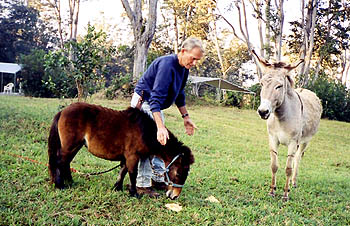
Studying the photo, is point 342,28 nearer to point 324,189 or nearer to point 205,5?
point 205,5

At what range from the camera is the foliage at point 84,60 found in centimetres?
712

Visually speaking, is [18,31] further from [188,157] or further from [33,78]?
[188,157]

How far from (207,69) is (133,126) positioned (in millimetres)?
44659

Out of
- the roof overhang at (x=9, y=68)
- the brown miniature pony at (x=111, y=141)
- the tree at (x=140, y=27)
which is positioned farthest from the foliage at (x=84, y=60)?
the roof overhang at (x=9, y=68)

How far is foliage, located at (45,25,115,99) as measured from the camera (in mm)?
7125

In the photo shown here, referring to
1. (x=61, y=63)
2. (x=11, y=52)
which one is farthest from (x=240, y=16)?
(x=11, y=52)

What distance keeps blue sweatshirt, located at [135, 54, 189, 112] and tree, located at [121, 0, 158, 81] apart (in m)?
11.9


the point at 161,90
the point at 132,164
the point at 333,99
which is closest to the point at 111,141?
the point at 132,164

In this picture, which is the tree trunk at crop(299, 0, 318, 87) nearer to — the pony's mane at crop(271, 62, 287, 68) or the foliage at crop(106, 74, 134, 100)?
the foliage at crop(106, 74, 134, 100)

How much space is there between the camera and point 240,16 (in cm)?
2316

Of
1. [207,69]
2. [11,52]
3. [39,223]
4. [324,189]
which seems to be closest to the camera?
[39,223]

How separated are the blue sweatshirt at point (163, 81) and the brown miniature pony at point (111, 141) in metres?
0.37

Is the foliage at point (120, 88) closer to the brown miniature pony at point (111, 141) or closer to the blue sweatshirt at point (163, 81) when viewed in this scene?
the blue sweatshirt at point (163, 81)

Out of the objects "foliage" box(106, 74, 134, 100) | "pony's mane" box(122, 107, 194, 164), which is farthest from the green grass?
"foliage" box(106, 74, 134, 100)
